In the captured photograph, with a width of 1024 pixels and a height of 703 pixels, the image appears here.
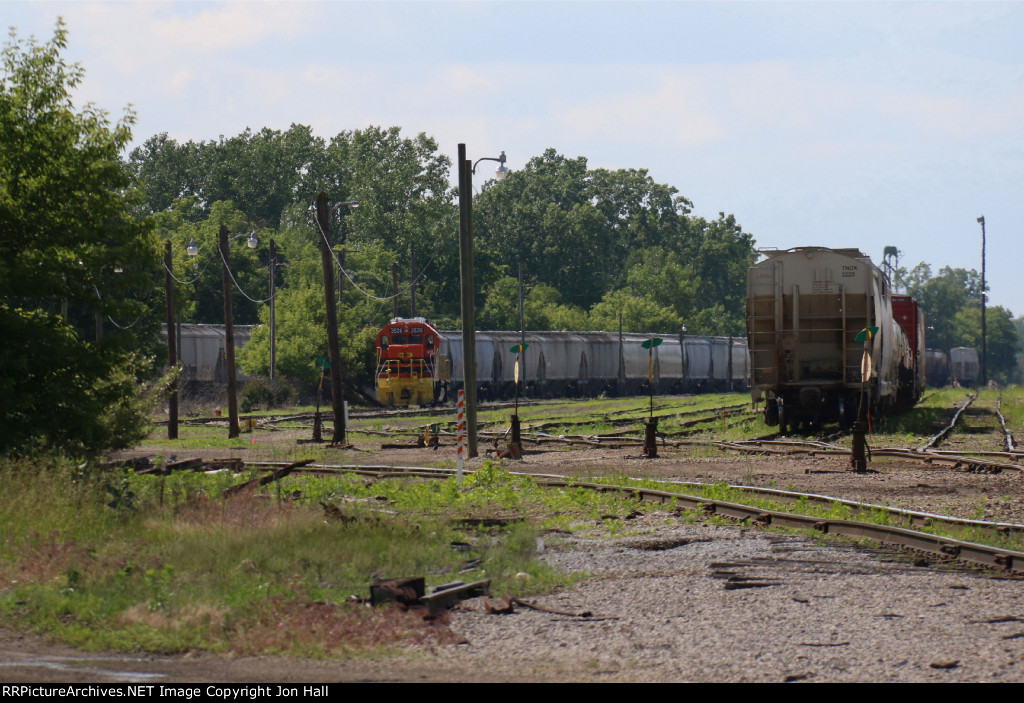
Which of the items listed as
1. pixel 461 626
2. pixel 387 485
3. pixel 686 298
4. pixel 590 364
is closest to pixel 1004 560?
pixel 461 626

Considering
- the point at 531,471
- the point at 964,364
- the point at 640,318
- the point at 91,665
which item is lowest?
the point at 531,471

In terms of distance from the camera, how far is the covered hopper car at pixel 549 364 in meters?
49.0

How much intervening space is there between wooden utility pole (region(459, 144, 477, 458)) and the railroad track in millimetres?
5257

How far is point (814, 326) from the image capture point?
987 inches

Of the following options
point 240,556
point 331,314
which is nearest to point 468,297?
point 331,314

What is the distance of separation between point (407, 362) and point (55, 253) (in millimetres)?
31858

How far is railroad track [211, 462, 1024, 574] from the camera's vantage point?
9703 mm

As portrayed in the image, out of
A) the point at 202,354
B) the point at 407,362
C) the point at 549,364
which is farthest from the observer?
the point at 549,364

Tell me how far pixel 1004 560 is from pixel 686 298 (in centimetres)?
10759

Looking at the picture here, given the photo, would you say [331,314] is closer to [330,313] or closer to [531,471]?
[330,313]

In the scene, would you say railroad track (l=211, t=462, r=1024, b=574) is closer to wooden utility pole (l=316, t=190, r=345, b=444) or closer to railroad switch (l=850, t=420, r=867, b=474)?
railroad switch (l=850, t=420, r=867, b=474)

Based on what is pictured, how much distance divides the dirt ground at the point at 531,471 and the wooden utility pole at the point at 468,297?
0.98m

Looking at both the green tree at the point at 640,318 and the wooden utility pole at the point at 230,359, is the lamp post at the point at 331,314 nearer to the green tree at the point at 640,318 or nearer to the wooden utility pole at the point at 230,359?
the wooden utility pole at the point at 230,359
